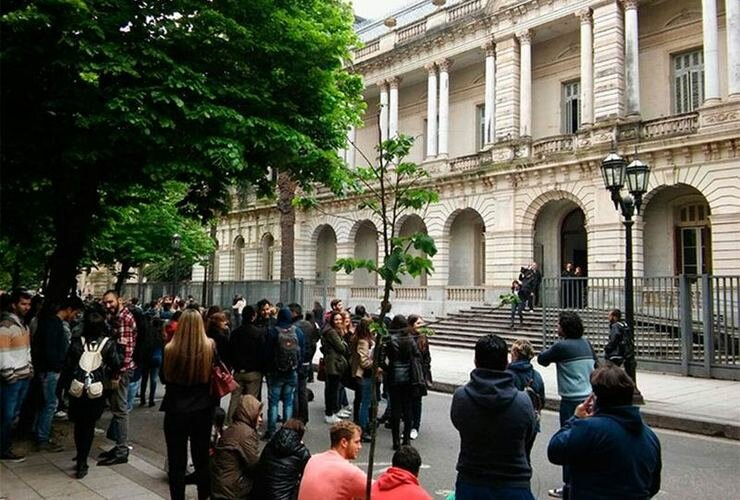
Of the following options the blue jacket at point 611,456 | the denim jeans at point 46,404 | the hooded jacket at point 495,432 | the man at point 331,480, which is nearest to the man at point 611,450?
the blue jacket at point 611,456

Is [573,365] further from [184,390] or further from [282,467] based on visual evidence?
[184,390]

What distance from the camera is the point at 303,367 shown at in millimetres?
9195

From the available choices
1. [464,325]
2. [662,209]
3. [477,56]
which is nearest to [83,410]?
[464,325]

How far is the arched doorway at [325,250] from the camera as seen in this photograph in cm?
3734

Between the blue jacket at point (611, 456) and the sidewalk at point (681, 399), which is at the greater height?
the blue jacket at point (611, 456)

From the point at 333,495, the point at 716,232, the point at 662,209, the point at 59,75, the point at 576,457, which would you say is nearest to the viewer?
the point at 576,457

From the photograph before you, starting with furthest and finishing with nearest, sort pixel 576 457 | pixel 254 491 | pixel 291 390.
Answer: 1. pixel 291 390
2. pixel 254 491
3. pixel 576 457

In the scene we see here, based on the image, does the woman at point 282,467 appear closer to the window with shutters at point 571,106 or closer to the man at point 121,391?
the man at point 121,391

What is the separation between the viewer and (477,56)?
2923 cm

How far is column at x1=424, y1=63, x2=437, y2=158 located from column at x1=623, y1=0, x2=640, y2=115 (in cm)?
990

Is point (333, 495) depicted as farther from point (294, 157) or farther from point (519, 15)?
point (519, 15)

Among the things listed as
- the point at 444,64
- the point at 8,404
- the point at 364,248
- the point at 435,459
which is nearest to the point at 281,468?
the point at 435,459

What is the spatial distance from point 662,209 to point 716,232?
123 inches

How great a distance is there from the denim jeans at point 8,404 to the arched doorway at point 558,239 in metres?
22.0
